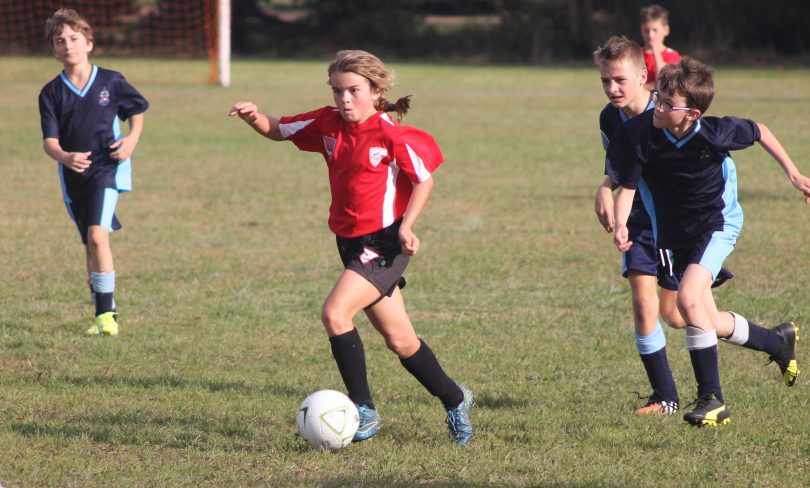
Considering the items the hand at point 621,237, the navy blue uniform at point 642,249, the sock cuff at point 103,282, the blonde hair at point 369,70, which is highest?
the blonde hair at point 369,70

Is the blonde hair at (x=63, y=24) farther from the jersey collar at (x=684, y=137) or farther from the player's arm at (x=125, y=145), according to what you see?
the jersey collar at (x=684, y=137)

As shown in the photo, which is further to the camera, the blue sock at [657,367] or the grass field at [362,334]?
the blue sock at [657,367]

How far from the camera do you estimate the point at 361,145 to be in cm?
429

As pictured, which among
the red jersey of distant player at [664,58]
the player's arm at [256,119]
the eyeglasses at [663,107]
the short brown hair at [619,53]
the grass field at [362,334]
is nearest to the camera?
the grass field at [362,334]

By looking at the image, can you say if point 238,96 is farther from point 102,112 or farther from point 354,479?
point 354,479

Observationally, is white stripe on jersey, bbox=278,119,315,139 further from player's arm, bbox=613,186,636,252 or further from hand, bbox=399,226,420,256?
player's arm, bbox=613,186,636,252

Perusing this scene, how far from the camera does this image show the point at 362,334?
630 cm

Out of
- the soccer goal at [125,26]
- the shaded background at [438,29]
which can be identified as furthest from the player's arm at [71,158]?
the shaded background at [438,29]

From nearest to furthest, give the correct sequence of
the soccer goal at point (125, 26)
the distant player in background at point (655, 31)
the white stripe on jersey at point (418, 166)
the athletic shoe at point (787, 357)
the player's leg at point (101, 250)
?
1. the white stripe on jersey at point (418, 166)
2. the athletic shoe at point (787, 357)
3. the player's leg at point (101, 250)
4. the distant player in background at point (655, 31)
5. the soccer goal at point (125, 26)

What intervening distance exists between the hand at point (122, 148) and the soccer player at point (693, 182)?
10.2ft

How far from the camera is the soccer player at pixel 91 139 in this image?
6.29m

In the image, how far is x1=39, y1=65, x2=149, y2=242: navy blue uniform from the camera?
6363 mm

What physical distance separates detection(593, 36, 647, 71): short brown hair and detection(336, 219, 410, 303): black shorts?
119 cm

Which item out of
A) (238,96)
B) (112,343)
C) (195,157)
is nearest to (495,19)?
(238,96)
